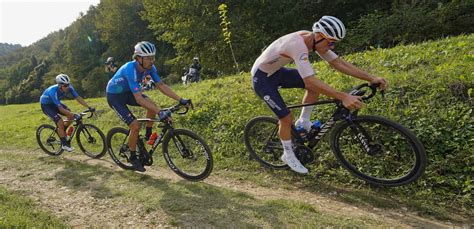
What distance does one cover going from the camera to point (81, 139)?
1080 centimetres

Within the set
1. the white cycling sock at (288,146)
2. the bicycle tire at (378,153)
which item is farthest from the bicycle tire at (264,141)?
the bicycle tire at (378,153)

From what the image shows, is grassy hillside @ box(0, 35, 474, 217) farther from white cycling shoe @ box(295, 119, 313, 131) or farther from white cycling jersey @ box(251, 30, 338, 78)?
white cycling jersey @ box(251, 30, 338, 78)

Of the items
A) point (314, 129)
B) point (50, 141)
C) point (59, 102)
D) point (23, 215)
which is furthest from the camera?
point (50, 141)

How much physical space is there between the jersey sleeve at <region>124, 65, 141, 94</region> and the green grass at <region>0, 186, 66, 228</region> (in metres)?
2.64

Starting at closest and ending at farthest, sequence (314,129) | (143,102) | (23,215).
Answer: (23,215), (314,129), (143,102)

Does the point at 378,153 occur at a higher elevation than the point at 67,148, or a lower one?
higher

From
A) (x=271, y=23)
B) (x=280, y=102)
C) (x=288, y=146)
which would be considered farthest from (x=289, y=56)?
(x=271, y=23)

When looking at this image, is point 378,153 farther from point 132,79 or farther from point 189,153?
point 132,79

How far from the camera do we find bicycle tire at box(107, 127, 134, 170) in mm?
8195

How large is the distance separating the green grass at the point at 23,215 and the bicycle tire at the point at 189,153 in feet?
8.14

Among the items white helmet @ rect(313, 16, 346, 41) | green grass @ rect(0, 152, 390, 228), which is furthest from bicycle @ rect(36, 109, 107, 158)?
white helmet @ rect(313, 16, 346, 41)

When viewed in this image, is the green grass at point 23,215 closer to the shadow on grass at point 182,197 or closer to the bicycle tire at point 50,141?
the shadow on grass at point 182,197

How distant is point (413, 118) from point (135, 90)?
5.29m

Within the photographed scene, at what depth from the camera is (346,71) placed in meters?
5.68
